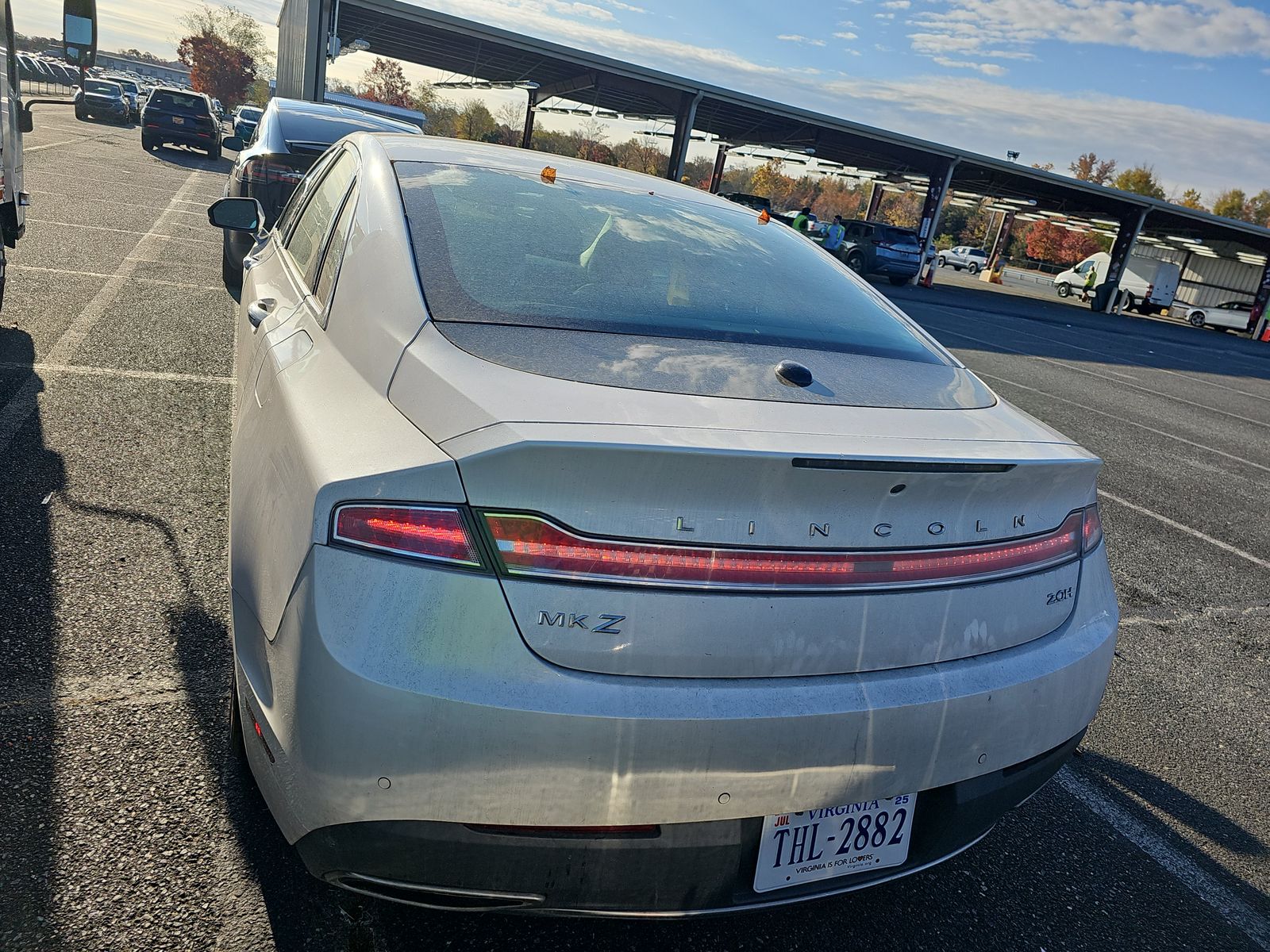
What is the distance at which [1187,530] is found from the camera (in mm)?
5910

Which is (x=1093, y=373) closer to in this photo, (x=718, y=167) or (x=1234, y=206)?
(x=718, y=167)

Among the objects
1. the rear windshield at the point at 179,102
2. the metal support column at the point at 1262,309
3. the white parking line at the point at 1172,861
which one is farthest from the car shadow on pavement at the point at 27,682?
the metal support column at the point at 1262,309

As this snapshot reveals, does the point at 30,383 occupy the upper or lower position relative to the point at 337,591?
lower

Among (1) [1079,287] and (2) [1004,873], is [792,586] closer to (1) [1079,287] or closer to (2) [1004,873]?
(2) [1004,873]

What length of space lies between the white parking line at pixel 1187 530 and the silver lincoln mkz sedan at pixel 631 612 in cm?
436

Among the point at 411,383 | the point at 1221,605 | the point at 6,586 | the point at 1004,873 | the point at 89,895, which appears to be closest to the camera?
the point at 411,383

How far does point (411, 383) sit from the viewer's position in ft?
5.61

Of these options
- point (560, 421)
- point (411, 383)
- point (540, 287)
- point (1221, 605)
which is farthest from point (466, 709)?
point (1221, 605)

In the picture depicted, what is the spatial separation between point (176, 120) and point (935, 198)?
1032 inches

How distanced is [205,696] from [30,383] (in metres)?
3.33

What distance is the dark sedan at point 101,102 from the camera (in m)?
36.3

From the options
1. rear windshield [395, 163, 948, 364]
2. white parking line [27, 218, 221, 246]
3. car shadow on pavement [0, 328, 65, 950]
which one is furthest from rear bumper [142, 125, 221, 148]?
rear windshield [395, 163, 948, 364]

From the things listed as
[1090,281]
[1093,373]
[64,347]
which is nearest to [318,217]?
[64,347]

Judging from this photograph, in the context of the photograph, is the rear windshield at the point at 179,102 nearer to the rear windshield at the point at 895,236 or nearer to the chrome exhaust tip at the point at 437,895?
the rear windshield at the point at 895,236
